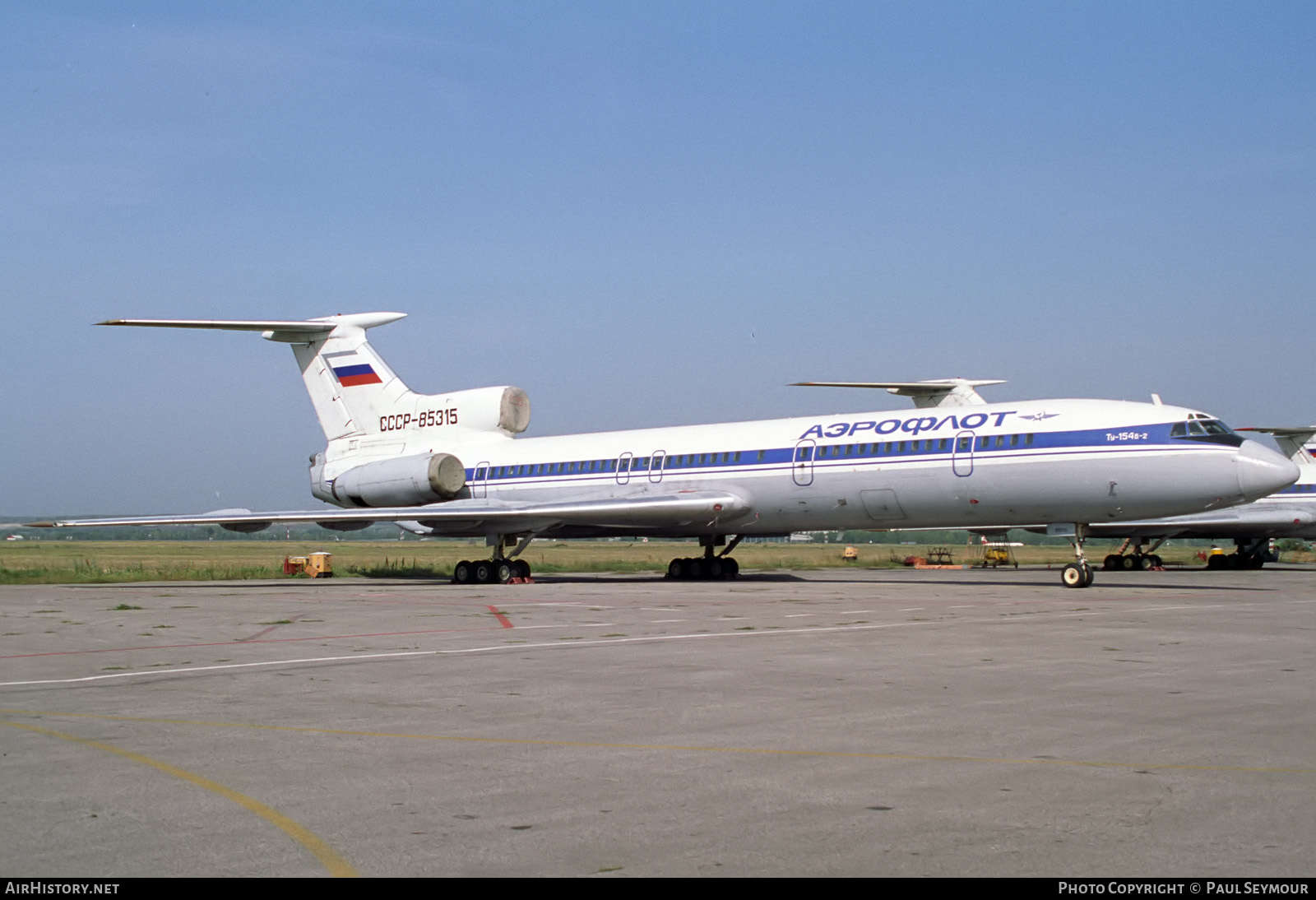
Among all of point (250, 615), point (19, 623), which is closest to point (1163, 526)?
point (250, 615)

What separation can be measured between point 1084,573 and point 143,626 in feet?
57.8

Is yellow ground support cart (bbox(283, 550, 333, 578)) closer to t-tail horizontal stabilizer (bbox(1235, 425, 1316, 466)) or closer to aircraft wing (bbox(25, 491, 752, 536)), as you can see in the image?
aircraft wing (bbox(25, 491, 752, 536))

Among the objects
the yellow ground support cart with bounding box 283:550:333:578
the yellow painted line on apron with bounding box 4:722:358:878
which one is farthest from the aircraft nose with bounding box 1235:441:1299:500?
the yellow ground support cart with bounding box 283:550:333:578

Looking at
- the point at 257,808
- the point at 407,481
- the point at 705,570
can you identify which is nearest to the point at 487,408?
the point at 407,481

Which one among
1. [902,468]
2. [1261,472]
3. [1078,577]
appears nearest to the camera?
[1261,472]

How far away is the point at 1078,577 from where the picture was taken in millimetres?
24609

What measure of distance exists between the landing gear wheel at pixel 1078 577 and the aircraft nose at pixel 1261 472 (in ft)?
10.9

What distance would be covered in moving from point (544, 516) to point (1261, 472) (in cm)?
1563

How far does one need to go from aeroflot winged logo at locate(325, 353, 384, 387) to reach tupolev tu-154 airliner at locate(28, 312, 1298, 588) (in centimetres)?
3

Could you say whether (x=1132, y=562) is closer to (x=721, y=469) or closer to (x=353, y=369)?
(x=721, y=469)

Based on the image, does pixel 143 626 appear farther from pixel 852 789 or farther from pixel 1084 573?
pixel 1084 573

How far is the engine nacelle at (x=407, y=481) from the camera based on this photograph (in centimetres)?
3234

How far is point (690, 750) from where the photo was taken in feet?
23.7

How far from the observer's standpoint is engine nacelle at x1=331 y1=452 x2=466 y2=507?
106 feet
